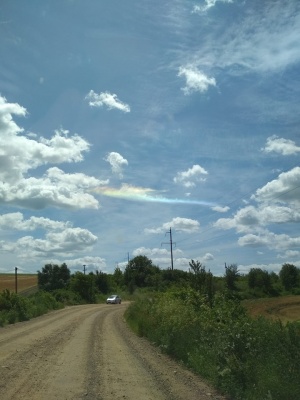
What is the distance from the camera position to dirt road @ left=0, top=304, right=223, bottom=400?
9.51m

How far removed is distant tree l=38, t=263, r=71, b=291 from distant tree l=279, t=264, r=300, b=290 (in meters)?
50.6

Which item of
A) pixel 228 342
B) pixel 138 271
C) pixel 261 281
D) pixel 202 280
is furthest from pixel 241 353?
pixel 138 271

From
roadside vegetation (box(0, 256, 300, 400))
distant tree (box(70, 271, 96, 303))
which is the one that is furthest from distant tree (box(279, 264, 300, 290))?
roadside vegetation (box(0, 256, 300, 400))

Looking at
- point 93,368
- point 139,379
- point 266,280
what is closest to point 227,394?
point 139,379

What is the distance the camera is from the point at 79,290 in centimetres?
8538

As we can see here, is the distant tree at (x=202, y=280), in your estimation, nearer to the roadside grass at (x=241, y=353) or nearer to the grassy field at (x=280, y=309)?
the roadside grass at (x=241, y=353)

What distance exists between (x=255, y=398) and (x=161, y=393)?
2.06 meters

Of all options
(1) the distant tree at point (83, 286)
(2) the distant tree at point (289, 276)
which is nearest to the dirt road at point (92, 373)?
(1) the distant tree at point (83, 286)

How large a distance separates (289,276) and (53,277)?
5602 centimetres

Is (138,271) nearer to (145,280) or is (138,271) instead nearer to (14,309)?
(145,280)

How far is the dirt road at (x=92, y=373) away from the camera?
31.2 ft

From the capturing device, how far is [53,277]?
378 ft

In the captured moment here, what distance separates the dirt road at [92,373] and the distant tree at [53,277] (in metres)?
97.4

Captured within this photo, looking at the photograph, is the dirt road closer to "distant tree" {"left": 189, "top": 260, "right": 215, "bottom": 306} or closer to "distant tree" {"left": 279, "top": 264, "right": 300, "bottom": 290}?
"distant tree" {"left": 189, "top": 260, "right": 215, "bottom": 306}
